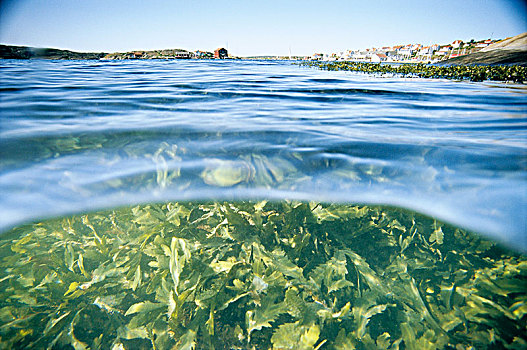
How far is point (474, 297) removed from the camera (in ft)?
6.46

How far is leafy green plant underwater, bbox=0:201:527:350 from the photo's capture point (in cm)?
189

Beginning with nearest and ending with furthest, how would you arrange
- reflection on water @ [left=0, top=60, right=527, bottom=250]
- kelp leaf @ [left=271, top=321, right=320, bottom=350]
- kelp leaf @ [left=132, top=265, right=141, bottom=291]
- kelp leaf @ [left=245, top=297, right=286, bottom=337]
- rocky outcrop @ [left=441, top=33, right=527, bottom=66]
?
kelp leaf @ [left=271, top=321, right=320, bottom=350] < kelp leaf @ [left=245, top=297, right=286, bottom=337] < kelp leaf @ [left=132, top=265, right=141, bottom=291] < reflection on water @ [left=0, top=60, right=527, bottom=250] < rocky outcrop @ [left=441, top=33, right=527, bottom=66]

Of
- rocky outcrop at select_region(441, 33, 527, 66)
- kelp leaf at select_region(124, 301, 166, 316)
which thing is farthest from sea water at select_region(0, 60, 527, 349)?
rocky outcrop at select_region(441, 33, 527, 66)

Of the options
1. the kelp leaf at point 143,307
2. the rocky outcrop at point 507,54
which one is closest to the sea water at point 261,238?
the kelp leaf at point 143,307

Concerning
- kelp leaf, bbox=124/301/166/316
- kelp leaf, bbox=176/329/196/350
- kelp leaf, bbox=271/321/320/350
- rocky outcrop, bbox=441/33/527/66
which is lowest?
kelp leaf, bbox=176/329/196/350

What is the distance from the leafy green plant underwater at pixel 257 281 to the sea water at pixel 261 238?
0.04ft

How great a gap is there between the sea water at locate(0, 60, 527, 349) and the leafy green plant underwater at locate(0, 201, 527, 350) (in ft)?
0.04

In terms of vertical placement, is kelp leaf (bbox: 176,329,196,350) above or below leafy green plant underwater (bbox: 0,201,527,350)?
below

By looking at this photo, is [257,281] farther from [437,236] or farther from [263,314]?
[437,236]

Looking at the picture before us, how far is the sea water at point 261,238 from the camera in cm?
194

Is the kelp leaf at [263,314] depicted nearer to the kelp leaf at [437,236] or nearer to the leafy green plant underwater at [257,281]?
the leafy green plant underwater at [257,281]

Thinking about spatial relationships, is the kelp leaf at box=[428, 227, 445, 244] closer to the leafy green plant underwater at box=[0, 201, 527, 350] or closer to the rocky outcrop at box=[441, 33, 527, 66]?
the leafy green plant underwater at box=[0, 201, 527, 350]

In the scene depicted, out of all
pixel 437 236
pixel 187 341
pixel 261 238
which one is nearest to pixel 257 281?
pixel 261 238

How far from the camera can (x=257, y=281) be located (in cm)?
203
